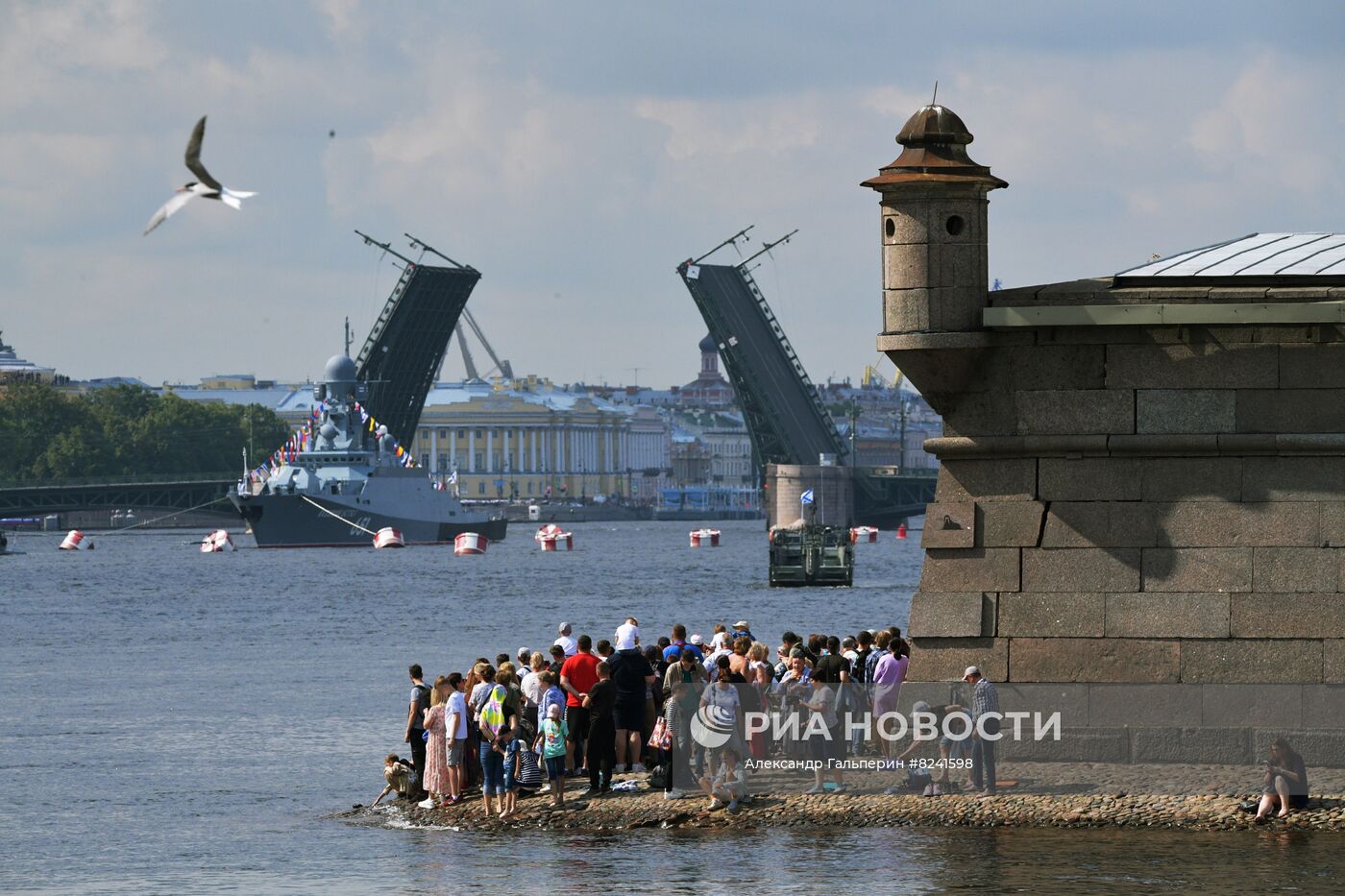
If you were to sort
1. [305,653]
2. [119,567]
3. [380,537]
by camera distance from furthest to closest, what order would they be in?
1. [380,537]
2. [119,567]
3. [305,653]

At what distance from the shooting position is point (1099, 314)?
12.6 metres

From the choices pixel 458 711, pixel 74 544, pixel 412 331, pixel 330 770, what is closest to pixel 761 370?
pixel 412 331

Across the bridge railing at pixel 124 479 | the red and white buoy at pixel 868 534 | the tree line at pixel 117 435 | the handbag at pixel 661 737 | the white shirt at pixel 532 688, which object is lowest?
the handbag at pixel 661 737

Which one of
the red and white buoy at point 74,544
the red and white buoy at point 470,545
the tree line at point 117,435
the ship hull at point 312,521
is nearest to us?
the red and white buoy at point 470,545

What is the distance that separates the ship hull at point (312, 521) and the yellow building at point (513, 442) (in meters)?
70.9

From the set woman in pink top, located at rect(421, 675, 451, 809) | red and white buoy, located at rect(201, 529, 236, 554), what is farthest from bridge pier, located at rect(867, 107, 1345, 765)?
red and white buoy, located at rect(201, 529, 236, 554)

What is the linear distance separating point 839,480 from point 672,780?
6779cm

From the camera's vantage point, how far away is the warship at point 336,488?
3366 inches

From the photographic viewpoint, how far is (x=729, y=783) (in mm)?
13438

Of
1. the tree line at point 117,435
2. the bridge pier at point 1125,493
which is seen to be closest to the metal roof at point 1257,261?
the bridge pier at point 1125,493

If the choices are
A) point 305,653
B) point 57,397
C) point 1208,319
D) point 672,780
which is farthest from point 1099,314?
point 57,397

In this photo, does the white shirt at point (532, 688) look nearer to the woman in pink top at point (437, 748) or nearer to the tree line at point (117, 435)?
the woman in pink top at point (437, 748)

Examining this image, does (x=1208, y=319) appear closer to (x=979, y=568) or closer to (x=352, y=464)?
(x=979, y=568)

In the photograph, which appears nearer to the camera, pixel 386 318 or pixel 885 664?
pixel 885 664
